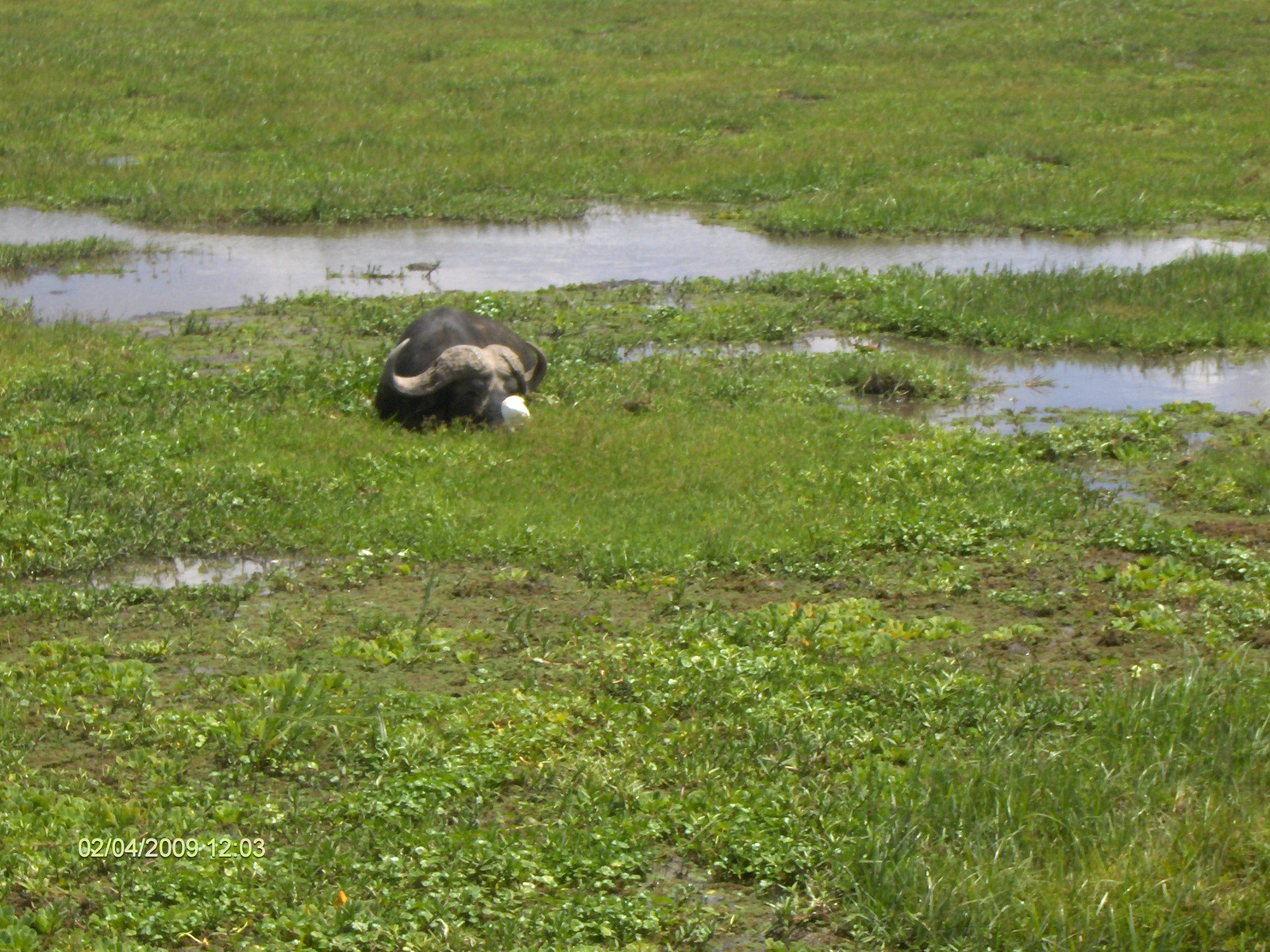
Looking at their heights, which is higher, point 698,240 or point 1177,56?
point 1177,56

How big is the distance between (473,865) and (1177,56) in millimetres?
26176

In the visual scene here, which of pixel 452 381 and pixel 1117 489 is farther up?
pixel 452 381

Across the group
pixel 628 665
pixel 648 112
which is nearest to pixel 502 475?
pixel 628 665

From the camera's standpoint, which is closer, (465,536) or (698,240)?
(465,536)

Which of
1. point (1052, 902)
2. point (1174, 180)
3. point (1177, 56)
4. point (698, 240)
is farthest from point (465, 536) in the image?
point (1177, 56)

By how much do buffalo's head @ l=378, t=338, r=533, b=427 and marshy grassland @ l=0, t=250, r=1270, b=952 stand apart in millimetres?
267

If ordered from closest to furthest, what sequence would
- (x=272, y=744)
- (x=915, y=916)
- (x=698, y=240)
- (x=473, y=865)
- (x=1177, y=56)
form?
(x=915, y=916) < (x=473, y=865) < (x=272, y=744) < (x=698, y=240) < (x=1177, y=56)

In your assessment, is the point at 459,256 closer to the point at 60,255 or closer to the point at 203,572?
the point at 60,255

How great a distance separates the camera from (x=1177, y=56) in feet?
88.4

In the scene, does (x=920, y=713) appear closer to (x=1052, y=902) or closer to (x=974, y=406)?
(x=1052, y=902)

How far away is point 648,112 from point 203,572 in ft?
52.3

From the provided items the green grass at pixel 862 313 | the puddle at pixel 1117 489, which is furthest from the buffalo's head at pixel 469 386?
the puddle at pixel 1117 489
